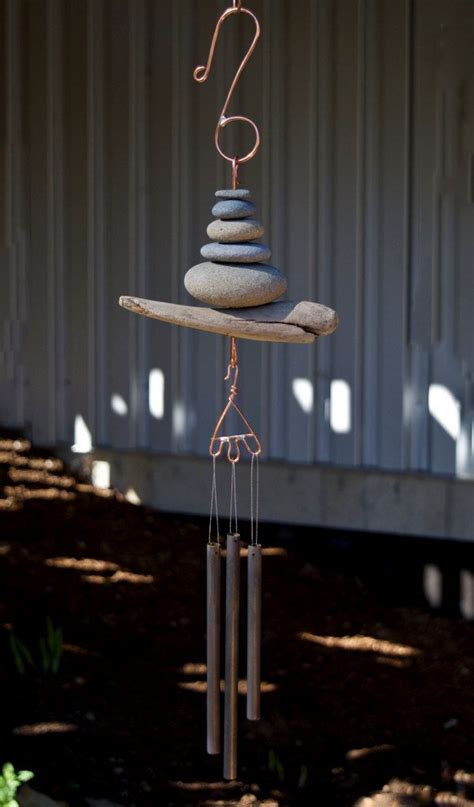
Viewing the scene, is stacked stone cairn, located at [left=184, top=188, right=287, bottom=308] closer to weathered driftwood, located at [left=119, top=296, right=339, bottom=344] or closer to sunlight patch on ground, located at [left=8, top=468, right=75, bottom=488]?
weathered driftwood, located at [left=119, top=296, right=339, bottom=344]

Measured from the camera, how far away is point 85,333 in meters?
7.77

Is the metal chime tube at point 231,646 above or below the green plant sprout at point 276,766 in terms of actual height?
above

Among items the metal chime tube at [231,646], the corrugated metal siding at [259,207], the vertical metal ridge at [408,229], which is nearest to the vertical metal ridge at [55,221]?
the corrugated metal siding at [259,207]

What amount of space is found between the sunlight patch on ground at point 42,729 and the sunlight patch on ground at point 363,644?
4.59 ft

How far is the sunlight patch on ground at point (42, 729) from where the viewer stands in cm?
593

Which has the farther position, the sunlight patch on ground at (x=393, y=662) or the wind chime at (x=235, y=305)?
the sunlight patch on ground at (x=393, y=662)

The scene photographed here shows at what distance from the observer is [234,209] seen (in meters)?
3.58

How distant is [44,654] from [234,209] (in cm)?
337

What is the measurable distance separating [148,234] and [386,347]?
166cm

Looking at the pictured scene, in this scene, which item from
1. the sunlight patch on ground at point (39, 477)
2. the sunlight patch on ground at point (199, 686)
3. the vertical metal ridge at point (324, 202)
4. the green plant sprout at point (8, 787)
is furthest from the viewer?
the sunlight patch on ground at point (39, 477)

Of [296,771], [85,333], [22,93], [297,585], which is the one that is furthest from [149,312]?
[22,93]

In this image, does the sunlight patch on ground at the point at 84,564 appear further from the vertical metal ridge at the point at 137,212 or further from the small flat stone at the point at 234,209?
the small flat stone at the point at 234,209

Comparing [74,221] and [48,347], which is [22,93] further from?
[48,347]

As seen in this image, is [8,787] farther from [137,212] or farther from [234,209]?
[137,212]
